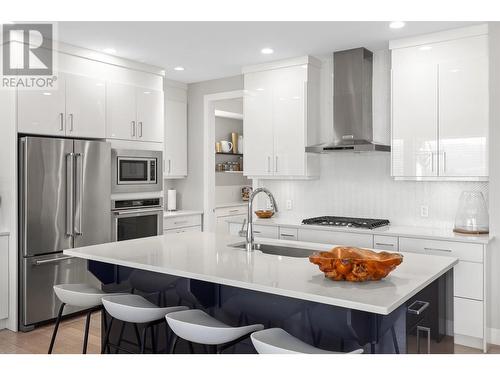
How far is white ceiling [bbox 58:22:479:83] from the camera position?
374 centimetres

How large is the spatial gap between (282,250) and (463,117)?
1987 millimetres

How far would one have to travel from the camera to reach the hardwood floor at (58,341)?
3.42 metres

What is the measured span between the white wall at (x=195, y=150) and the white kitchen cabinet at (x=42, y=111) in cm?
213

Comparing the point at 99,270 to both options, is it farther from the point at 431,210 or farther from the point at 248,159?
the point at 431,210

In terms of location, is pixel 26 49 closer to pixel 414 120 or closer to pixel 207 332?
pixel 207 332

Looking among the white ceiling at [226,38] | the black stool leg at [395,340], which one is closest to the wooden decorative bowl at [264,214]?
the white ceiling at [226,38]

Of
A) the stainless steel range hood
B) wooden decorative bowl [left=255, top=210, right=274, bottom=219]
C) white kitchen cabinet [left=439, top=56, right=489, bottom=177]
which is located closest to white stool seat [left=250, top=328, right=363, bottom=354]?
white kitchen cabinet [left=439, top=56, right=489, bottom=177]

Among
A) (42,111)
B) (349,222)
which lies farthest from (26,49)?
(349,222)

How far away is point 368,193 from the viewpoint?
4.56 metres

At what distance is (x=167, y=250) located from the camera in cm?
286

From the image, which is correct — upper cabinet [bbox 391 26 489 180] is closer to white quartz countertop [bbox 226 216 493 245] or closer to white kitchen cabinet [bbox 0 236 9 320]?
white quartz countertop [bbox 226 216 493 245]

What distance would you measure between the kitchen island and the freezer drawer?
126cm

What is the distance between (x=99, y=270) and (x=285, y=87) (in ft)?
9.09
